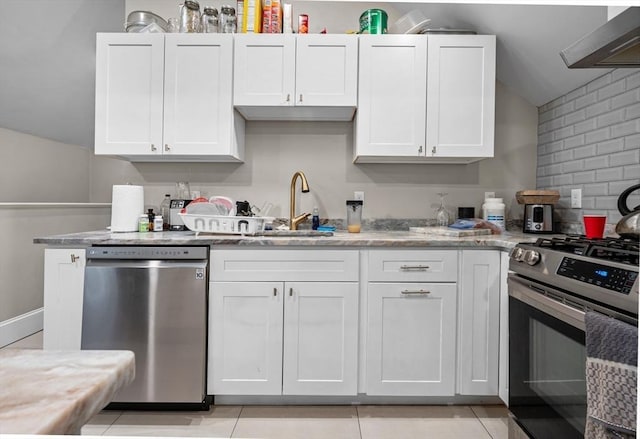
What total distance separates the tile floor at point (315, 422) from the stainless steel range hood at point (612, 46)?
5.40 ft

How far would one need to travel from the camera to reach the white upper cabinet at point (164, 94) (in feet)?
7.97

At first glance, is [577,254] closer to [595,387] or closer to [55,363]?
[595,387]

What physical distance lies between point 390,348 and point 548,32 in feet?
6.20

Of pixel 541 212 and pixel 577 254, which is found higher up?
pixel 541 212

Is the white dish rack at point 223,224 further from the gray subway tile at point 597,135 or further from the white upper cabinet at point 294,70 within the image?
the gray subway tile at point 597,135

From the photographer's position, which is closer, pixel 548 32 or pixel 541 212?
pixel 548 32

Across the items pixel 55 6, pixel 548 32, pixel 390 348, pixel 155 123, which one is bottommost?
pixel 390 348

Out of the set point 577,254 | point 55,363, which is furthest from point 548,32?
point 55,363

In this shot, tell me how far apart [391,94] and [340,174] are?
646 mm

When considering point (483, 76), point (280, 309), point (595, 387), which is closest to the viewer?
point (595, 387)

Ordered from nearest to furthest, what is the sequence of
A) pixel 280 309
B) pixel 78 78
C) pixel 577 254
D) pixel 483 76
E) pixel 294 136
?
pixel 577 254 → pixel 280 309 → pixel 483 76 → pixel 294 136 → pixel 78 78

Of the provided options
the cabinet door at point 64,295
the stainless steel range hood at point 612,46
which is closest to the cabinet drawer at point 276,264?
the cabinet door at point 64,295

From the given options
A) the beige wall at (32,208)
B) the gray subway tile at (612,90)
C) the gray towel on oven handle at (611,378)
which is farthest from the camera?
the beige wall at (32,208)

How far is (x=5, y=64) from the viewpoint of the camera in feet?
8.36
